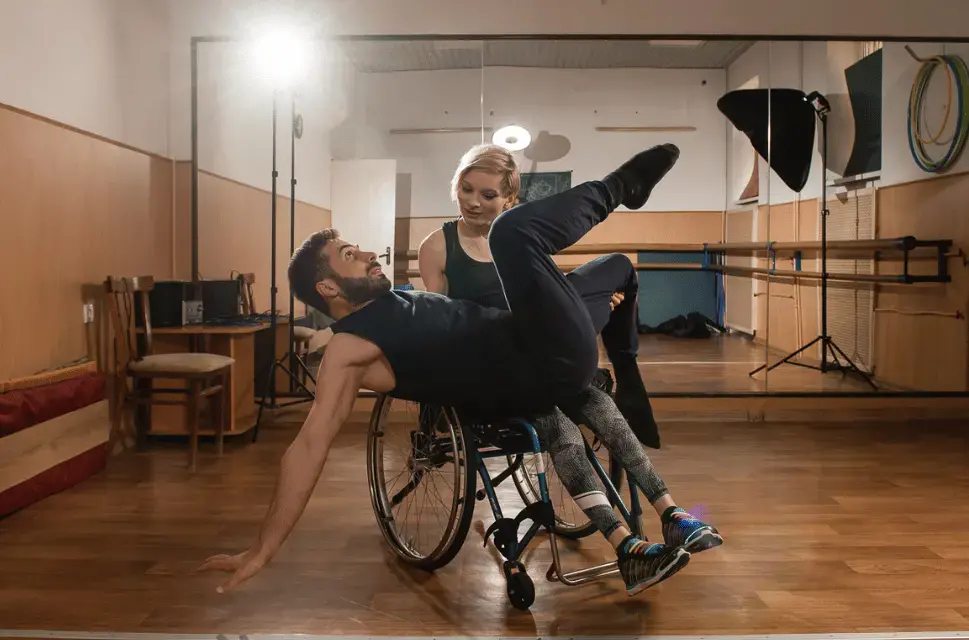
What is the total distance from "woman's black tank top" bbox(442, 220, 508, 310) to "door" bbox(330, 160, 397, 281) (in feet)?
6.63

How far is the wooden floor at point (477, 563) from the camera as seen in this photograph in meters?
2.07

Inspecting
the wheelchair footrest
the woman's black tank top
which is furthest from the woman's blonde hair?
the wheelchair footrest

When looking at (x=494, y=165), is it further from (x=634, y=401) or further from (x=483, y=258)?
A: (x=634, y=401)

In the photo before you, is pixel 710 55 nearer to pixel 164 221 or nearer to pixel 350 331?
pixel 164 221

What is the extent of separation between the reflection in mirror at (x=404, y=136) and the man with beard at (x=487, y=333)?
2.45m

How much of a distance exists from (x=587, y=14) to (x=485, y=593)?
325cm

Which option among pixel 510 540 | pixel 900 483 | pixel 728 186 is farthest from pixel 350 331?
pixel 728 186

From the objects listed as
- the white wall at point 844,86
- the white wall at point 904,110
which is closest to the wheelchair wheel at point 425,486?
the white wall at point 844,86

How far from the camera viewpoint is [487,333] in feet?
6.72

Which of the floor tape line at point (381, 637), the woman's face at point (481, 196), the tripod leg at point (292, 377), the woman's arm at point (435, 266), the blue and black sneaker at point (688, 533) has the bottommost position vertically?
the floor tape line at point (381, 637)

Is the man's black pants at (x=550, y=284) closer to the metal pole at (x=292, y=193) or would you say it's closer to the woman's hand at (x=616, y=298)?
the woman's hand at (x=616, y=298)

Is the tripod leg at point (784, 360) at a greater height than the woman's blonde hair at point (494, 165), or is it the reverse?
the woman's blonde hair at point (494, 165)

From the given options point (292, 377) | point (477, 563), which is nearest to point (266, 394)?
point (292, 377)

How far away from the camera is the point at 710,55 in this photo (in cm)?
454
